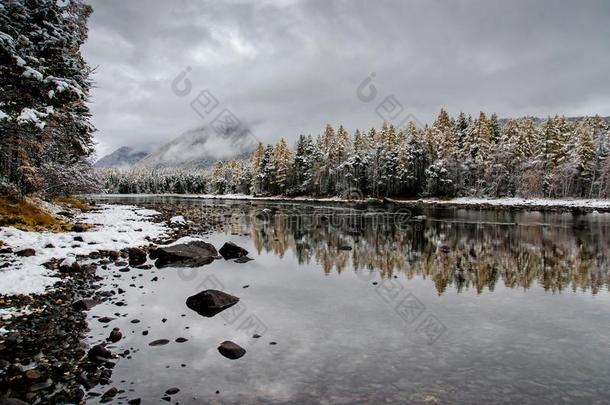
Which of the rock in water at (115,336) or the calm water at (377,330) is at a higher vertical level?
the rock in water at (115,336)

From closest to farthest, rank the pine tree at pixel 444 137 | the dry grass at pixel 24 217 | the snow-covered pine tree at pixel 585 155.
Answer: the dry grass at pixel 24 217 < the snow-covered pine tree at pixel 585 155 < the pine tree at pixel 444 137

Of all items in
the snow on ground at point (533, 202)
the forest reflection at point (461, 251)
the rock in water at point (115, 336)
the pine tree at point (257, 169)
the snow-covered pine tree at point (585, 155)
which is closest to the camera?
the rock in water at point (115, 336)

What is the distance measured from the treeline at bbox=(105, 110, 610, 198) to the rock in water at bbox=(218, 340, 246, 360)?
7866 centimetres

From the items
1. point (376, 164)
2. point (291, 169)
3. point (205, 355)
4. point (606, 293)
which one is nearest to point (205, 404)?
point (205, 355)

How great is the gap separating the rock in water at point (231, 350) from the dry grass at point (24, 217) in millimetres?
16716

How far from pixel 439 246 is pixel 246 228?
18786 millimetres

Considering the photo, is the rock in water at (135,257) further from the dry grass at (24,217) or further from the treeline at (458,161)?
the treeline at (458,161)

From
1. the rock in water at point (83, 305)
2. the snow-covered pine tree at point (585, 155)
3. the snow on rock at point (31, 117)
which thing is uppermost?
the snow-covered pine tree at point (585, 155)

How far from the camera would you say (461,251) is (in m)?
24.1

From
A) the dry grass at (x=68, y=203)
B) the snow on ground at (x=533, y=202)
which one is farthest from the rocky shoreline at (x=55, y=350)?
the snow on ground at (x=533, y=202)

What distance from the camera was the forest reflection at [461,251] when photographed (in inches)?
691

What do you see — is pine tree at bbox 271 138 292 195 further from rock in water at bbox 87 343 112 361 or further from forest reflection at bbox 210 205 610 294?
rock in water at bbox 87 343 112 361

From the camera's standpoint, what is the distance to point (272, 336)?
10586mm

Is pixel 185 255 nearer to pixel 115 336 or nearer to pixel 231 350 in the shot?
pixel 115 336
